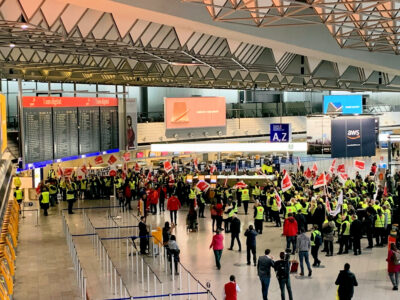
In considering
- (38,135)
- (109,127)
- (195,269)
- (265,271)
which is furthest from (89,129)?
(265,271)

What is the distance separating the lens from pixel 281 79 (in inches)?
1869

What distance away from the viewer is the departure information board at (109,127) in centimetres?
→ 3716

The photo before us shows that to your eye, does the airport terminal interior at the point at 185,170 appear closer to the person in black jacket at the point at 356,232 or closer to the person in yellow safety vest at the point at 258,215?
the person in black jacket at the point at 356,232

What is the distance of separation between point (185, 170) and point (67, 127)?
1493 cm

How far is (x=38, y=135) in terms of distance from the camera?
30156 millimetres

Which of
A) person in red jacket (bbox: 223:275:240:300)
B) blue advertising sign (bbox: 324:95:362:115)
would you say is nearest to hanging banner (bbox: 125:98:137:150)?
blue advertising sign (bbox: 324:95:362:115)

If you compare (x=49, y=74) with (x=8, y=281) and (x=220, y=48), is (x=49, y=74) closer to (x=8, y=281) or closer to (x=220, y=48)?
(x=220, y=48)

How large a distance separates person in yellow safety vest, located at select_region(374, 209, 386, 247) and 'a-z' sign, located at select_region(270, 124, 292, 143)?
50.0 feet

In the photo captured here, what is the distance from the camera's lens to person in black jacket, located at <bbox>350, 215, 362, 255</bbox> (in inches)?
858

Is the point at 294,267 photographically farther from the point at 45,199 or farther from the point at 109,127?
the point at 109,127

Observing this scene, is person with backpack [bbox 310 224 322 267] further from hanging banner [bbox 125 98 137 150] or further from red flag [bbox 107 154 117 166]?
hanging banner [bbox 125 98 137 150]

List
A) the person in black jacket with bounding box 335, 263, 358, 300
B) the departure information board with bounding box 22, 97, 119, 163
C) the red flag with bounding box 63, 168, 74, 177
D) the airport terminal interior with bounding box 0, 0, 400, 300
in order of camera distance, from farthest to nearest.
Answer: the red flag with bounding box 63, 168, 74, 177, the departure information board with bounding box 22, 97, 119, 163, the airport terminal interior with bounding box 0, 0, 400, 300, the person in black jacket with bounding box 335, 263, 358, 300

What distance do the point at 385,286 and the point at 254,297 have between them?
3.61 metres

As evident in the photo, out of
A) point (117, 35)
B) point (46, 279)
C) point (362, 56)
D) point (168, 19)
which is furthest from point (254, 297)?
point (362, 56)
